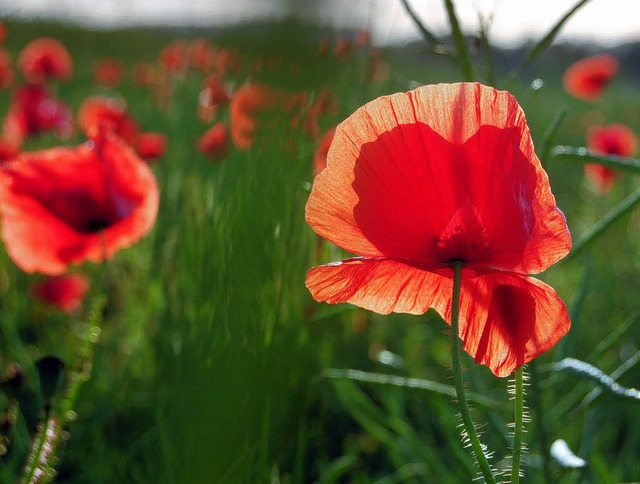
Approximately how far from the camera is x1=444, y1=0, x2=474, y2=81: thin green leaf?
Answer: 1.97 feet

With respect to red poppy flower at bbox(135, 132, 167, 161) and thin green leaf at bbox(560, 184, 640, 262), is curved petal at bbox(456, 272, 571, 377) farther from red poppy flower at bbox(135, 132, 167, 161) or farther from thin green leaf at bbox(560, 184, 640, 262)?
red poppy flower at bbox(135, 132, 167, 161)

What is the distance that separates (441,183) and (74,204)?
2.14ft

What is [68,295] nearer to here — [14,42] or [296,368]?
[296,368]

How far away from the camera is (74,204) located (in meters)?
0.97

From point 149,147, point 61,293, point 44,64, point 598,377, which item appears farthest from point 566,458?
point 44,64

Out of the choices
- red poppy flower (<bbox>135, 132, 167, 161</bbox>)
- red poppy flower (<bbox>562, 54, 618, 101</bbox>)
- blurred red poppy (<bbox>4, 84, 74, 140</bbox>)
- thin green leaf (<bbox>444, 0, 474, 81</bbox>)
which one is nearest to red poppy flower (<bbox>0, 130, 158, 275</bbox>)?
thin green leaf (<bbox>444, 0, 474, 81</bbox>)

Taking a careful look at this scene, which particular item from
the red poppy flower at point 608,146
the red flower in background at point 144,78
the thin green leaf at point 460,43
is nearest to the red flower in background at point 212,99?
the red poppy flower at point 608,146

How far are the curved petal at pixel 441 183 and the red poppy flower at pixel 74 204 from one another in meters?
0.57

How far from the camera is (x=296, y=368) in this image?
0.97m

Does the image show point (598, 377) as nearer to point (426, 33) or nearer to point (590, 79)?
point (426, 33)

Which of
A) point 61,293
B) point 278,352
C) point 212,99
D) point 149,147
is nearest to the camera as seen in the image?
point 278,352

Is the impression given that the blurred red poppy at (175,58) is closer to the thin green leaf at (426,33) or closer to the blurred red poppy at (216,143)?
the blurred red poppy at (216,143)

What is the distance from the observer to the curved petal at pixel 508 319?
0.42 m

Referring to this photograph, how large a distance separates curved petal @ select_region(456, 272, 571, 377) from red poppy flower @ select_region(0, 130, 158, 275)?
57cm
